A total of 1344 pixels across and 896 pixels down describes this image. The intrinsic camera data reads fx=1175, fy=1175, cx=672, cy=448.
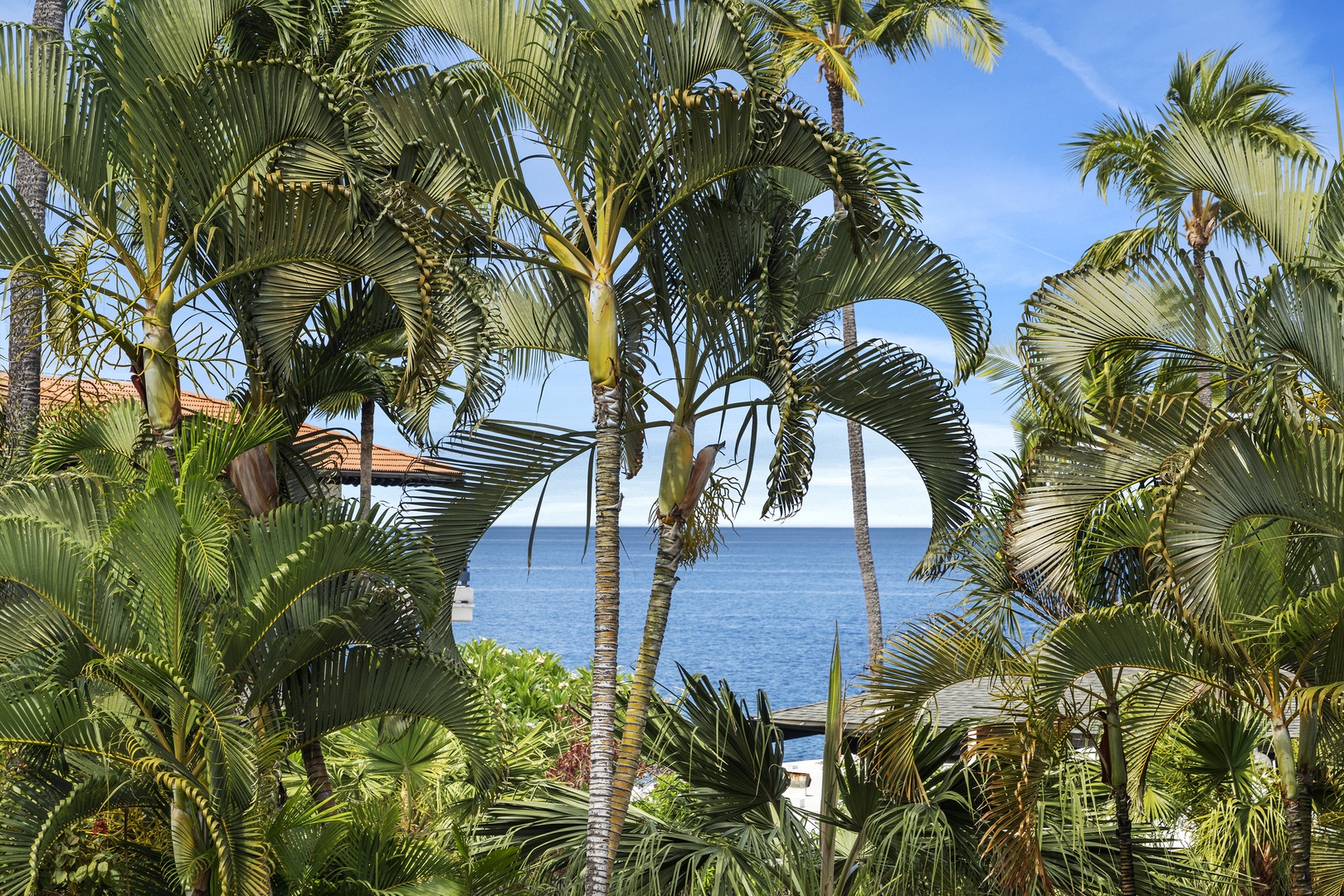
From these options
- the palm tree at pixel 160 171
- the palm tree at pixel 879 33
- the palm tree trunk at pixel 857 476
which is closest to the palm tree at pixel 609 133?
the palm tree at pixel 160 171

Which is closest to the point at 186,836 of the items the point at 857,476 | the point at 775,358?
the point at 775,358

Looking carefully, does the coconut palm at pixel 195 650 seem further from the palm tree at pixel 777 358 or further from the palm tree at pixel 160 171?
the palm tree at pixel 777 358

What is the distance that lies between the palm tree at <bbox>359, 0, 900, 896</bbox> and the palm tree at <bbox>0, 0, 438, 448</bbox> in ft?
2.38

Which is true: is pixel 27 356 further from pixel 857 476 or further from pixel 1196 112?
pixel 1196 112

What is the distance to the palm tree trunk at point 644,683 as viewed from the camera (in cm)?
604

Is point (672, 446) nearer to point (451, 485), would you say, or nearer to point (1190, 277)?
point (451, 485)

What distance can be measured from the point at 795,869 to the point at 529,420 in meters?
2.83

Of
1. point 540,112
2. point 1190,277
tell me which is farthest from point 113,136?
point 1190,277

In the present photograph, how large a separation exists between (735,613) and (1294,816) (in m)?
73.9

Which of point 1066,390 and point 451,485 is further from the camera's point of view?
point 451,485

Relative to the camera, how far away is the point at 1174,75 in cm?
1605

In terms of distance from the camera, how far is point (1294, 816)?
18.7 feet

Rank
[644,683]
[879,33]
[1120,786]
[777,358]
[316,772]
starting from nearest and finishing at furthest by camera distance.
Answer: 1. [777,358]
2. [1120,786]
3. [644,683]
4. [316,772]
5. [879,33]

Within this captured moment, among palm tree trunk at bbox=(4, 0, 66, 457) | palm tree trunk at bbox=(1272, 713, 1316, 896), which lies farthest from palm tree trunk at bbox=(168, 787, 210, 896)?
palm tree trunk at bbox=(1272, 713, 1316, 896)
